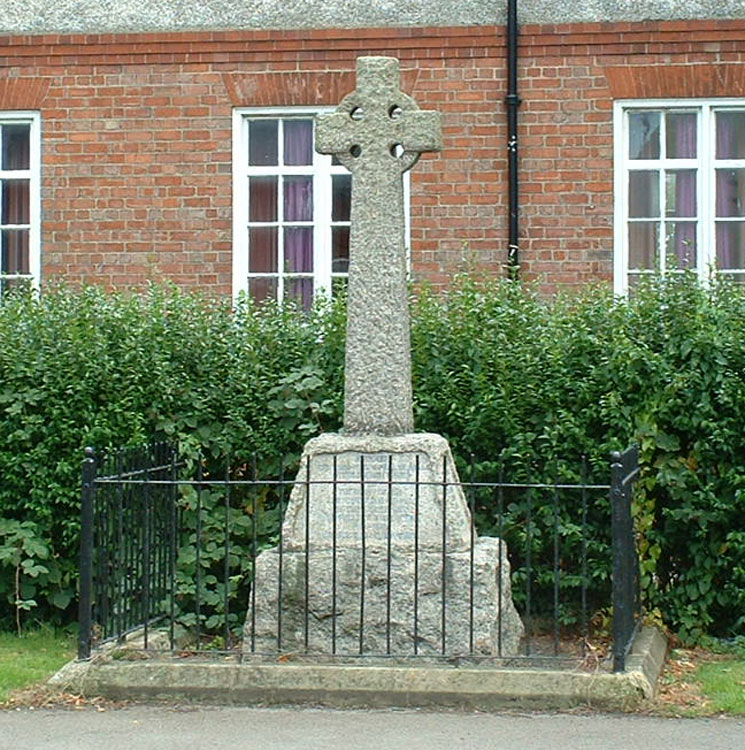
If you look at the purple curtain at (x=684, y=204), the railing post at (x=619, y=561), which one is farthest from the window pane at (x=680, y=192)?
the railing post at (x=619, y=561)

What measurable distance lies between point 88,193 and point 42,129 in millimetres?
717

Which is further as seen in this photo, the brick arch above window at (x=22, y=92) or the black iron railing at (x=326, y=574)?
the brick arch above window at (x=22, y=92)

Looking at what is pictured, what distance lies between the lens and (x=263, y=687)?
742 cm

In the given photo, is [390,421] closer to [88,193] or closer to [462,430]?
[462,430]

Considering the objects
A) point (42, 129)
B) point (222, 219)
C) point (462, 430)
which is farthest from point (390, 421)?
point (42, 129)

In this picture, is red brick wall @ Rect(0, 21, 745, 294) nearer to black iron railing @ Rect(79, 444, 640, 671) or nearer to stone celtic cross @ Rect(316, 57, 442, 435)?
black iron railing @ Rect(79, 444, 640, 671)

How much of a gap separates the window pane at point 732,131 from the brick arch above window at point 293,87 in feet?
8.78

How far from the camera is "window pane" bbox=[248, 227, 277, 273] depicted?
13.8 m

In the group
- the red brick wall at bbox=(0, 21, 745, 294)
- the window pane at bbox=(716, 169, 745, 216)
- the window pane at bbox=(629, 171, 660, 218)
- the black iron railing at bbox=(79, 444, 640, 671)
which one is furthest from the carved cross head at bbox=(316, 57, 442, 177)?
the window pane at bbox=(716, 169, 745, 216)

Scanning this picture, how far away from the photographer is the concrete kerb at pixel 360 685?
7262 millimetres

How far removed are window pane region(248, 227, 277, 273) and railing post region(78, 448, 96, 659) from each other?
6.03 metres

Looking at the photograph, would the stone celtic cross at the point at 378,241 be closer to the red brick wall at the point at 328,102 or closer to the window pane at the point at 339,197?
the red brick wall at the point at 328,102

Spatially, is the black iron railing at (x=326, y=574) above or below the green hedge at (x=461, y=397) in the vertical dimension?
below

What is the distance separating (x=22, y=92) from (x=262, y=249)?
2538mm
